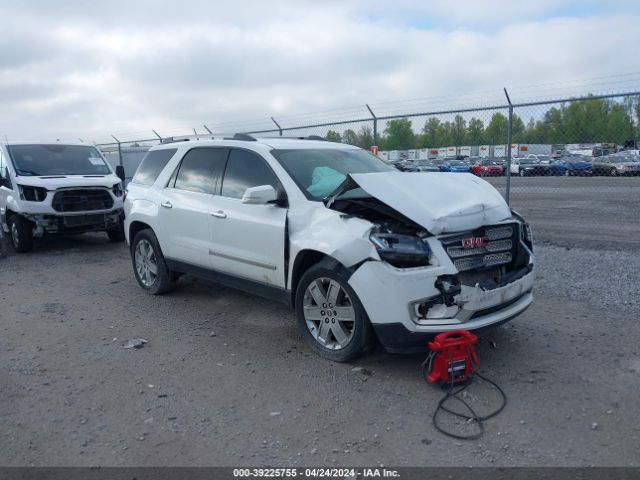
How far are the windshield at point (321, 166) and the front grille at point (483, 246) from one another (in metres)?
1.23

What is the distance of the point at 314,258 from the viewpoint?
4.62m

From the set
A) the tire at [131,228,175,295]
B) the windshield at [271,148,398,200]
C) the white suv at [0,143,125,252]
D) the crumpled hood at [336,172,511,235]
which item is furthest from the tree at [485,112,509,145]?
the white suv at [0,143,125,252]

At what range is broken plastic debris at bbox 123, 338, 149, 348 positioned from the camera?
505cm

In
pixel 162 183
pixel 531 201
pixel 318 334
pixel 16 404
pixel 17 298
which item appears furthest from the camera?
pixel 531 201

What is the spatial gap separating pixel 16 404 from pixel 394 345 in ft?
8.98

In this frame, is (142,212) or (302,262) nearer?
(302,262)

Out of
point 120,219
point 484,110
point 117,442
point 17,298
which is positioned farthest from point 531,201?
point 117,442

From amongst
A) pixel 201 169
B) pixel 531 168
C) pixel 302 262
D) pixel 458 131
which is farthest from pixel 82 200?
pixel 531 168

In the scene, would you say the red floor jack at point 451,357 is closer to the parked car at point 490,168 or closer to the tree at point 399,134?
the tree at point 399,134

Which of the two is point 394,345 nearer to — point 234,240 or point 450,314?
point 450,314

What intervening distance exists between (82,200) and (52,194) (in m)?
0.51

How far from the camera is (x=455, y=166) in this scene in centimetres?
2341

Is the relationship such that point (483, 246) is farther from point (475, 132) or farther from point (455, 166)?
point (455, 166)

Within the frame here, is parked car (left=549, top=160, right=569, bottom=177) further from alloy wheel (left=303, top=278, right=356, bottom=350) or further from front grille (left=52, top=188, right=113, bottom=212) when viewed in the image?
alloy wheel (left=303, top=278, right=356, bottom=350)
